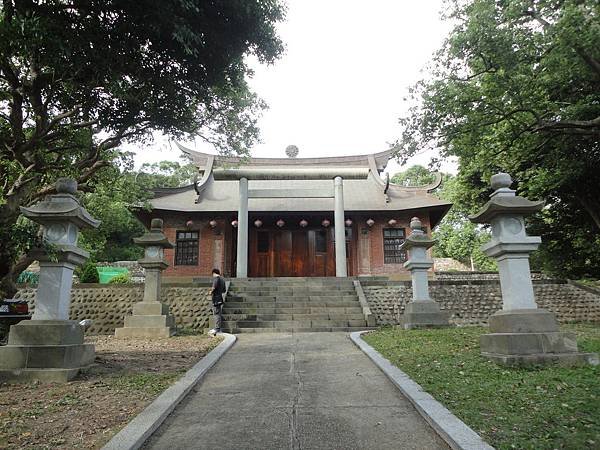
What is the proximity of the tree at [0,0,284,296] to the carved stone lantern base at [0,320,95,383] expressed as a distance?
1.02 m

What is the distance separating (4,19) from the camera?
4.94 metres

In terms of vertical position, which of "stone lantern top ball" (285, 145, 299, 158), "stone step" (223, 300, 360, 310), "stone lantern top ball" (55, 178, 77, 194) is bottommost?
"stone step" (223, 300, 360, 310)

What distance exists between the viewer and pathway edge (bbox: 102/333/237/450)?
323cm

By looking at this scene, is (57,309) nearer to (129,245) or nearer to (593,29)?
(593,29)

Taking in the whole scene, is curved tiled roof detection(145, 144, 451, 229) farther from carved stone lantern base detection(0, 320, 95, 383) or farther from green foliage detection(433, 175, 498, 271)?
green foliage detection(433, 175, 498, 271)

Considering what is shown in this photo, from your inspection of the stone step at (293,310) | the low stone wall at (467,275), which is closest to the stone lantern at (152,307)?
the stone step at (293,310)

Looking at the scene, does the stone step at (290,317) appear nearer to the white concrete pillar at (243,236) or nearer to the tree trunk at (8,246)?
the white concrete pillar at (243,236)

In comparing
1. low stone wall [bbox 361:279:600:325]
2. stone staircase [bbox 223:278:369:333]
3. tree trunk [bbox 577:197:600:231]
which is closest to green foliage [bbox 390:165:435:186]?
tree trunk [bbox 577:197:600:231]

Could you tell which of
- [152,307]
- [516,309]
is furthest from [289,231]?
[516,309]

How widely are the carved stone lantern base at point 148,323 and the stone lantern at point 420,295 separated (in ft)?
20.0

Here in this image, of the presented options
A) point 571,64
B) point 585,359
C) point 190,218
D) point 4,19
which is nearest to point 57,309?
point 4,19

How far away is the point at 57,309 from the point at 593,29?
34.8 feet

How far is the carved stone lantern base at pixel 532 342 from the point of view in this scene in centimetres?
561

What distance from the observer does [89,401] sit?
4.46m
